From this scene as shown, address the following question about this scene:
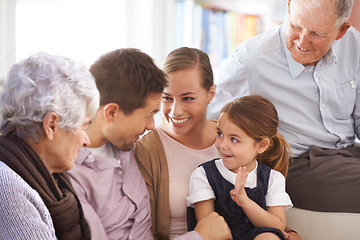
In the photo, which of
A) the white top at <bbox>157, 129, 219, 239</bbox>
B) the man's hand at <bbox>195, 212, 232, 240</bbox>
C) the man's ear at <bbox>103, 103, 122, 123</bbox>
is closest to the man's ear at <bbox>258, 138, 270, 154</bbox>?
→ the white top at <bbox>157, 129, 219, 239</bbox>

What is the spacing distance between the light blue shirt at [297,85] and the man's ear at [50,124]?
118cm

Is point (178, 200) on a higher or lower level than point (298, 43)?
lower

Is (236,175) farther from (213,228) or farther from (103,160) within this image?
(103,160)

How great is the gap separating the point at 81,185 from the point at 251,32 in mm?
3453

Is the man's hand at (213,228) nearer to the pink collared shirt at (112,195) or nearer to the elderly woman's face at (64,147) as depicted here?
the pink collared shirt at (112,195)

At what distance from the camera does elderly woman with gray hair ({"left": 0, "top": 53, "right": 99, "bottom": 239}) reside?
1041 millimetres

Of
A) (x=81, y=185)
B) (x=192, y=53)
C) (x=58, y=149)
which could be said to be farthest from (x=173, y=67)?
(x=58, y=149)

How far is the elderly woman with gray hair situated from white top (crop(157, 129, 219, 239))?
0.64 metres

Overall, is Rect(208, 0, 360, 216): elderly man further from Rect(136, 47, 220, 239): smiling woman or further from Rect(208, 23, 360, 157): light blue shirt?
Rect(136, 47, 220, 239): smiling woman

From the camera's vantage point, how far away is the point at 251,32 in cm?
459

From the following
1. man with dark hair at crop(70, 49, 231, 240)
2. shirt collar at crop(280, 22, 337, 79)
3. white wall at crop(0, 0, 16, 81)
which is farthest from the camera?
white wall at crop(0, 0, 16, 81)

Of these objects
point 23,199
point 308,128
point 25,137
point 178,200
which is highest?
point 25,137

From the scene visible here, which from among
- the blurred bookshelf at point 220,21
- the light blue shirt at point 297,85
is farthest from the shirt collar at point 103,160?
the blurred bookshelf at point 220,21

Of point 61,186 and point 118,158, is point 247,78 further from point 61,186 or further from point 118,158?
point 61,186
